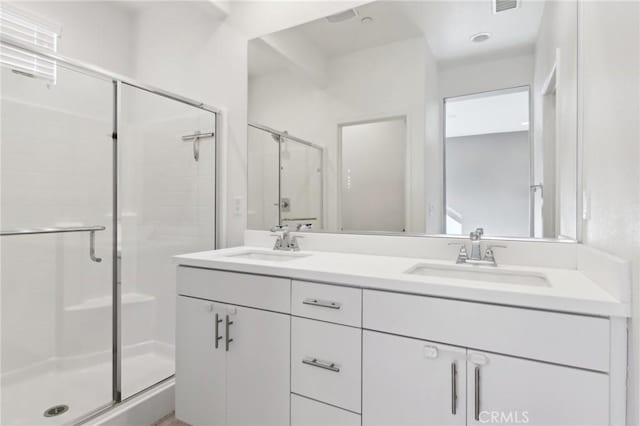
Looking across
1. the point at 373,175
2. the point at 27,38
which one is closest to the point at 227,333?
the point at 373,175

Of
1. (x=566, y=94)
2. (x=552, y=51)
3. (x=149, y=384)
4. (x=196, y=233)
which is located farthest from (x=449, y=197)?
(x=149, y=384)

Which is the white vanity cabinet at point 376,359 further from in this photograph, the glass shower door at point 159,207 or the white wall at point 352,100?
the glass shower door at point 159,207

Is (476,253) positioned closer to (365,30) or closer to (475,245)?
(475,245)

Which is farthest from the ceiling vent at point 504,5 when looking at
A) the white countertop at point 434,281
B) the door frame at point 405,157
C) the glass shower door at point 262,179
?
the glass shower door at point 262,179

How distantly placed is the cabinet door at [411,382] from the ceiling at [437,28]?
125 cm

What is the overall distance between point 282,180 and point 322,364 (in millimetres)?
1132

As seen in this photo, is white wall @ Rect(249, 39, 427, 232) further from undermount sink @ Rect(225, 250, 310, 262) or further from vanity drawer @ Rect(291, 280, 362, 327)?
vanity drawer @ Rect(291, 280, 362, 327)

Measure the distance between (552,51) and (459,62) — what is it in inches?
13.7

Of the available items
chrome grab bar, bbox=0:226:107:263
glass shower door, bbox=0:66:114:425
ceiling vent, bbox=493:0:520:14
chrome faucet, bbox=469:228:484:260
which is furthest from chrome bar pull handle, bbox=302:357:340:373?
chrome grab bar, bbox=0:226:107:263

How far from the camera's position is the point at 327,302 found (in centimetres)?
119

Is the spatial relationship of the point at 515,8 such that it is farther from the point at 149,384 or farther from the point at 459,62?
the point at 149,384

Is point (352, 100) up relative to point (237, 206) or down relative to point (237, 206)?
up

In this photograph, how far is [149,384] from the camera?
73.4 inches

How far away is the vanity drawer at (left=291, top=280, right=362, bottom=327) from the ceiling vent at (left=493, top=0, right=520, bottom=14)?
1325 mm
